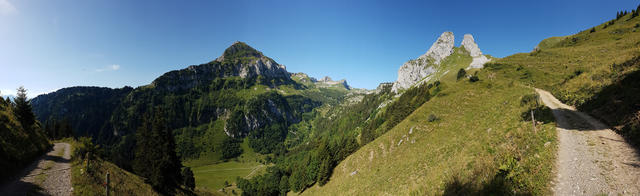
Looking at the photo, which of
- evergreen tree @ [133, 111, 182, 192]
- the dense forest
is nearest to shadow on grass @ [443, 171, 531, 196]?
the dense forest

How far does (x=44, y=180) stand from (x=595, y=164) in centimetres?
4129

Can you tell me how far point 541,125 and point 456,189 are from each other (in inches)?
448

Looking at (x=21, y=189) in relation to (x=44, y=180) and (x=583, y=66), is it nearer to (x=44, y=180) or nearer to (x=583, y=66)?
(x=44, y=180)

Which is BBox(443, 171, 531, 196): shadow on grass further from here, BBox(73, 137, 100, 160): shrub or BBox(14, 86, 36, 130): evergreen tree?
BBox(14, 86, 36, 130): evergreen tree

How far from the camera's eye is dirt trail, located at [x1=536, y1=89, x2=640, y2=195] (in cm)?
827

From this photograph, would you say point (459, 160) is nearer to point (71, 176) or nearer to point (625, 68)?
point (625, 68)

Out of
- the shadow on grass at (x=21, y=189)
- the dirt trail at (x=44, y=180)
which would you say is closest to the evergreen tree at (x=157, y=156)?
the dirt trail at (x=44, y=180)

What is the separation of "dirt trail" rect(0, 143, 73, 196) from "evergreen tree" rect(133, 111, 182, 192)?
9722mm

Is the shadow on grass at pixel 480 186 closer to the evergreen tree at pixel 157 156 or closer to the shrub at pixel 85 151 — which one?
the evergreen tree at pixel 157 156

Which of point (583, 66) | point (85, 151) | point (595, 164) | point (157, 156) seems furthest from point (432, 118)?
point (85, 151)

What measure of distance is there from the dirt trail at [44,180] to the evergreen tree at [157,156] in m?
9.72

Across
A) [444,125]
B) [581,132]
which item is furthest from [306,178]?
[581,132]

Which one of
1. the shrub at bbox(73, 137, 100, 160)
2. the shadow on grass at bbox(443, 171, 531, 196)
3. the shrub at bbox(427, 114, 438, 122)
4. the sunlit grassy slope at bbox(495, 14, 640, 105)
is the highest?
the sunlit grassy slope at bbox(495, 14, 640, 105)

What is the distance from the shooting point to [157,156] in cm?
3388
